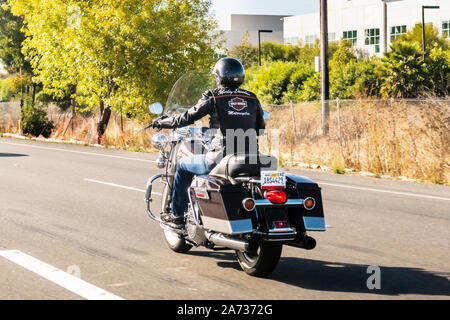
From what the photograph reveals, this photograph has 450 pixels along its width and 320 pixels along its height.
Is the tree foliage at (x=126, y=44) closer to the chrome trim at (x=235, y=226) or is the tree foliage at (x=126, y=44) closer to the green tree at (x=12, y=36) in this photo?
the green tree at (x=12, y=36)

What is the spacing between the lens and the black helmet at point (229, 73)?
623 cm

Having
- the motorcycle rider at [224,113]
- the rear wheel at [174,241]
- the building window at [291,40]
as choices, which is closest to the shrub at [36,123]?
the rear wheel at [174,241]

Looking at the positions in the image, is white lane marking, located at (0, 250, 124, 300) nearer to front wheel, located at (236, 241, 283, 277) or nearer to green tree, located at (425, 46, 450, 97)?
front wheel, located at (236, 241, 283, 277)

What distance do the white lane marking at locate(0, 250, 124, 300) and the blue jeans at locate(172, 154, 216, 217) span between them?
1.30m

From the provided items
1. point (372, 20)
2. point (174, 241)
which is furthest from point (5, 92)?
point (174, 241)

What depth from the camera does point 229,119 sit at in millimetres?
6180

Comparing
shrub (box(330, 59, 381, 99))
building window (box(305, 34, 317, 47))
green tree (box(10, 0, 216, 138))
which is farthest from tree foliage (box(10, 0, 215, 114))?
building window (box(305, 34, 317, 47))

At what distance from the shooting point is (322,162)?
1733 centimetres

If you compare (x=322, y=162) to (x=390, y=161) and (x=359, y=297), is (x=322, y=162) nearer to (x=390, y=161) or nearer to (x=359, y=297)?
(x=390, y=161)

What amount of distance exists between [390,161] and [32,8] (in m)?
19.6

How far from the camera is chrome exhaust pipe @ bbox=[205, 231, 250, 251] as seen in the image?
18.6 feet

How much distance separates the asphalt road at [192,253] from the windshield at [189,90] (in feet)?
4.99

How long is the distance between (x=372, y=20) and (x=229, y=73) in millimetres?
83179
